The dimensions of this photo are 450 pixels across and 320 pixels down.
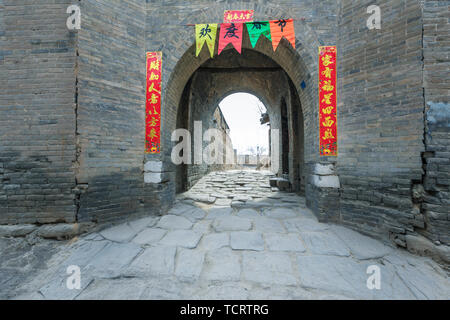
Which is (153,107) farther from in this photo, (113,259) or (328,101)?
(328,101)

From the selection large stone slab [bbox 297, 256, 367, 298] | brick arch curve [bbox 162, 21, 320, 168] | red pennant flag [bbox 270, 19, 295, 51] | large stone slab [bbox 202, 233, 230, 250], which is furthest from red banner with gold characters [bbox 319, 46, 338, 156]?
large stone slab [bbox 202, 233, 230, 250]

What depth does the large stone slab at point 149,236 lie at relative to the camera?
8.73 feet

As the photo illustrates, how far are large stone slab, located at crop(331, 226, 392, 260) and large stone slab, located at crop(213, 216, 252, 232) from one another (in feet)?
5.11

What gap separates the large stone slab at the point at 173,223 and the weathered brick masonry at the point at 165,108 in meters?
0.34

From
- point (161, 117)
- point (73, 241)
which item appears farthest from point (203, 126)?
point (73, 241)

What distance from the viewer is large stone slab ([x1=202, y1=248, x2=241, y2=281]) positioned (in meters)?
1.92

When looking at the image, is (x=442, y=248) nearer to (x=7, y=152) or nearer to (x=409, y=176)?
(x=409, y=176)

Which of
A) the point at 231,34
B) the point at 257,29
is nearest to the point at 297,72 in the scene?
the point at 257,29

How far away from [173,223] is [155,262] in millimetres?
1110

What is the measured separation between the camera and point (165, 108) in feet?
12.4

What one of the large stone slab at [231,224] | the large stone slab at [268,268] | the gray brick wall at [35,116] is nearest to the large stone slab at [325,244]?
the large stone slab at [268,268]

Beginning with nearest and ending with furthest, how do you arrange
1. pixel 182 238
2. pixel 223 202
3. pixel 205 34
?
1. pixel 182 238
2. pixel 205 34
3. pixel 223 202

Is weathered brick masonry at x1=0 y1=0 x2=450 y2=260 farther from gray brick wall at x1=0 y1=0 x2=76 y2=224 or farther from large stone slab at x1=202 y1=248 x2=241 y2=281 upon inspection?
large stone slab at x1=202 y1=248 x2=241 y2=281

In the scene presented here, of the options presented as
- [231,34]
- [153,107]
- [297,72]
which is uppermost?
[231,34]
